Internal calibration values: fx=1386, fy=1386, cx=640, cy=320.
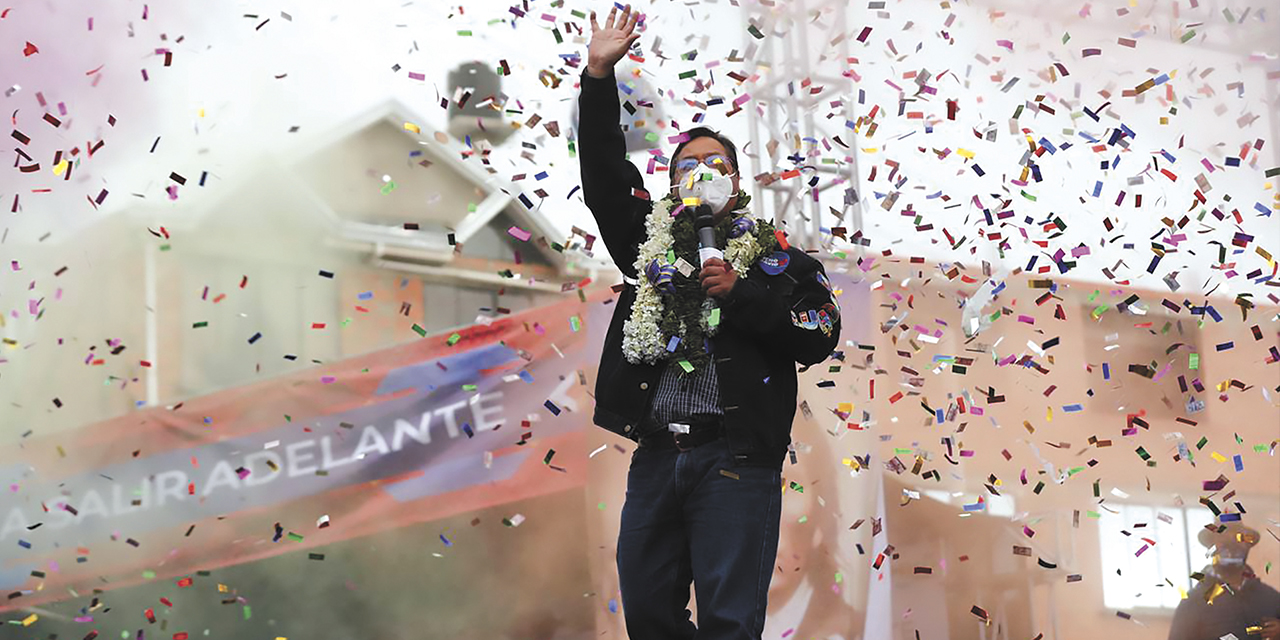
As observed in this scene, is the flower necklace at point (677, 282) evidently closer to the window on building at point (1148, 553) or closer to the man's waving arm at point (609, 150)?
the man's waving arm at point (609, 150)

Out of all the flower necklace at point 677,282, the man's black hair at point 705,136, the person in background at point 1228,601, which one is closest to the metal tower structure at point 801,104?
the person in background at point 1228,601

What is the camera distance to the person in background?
4.71 m

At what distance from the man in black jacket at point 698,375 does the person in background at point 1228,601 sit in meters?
2.65

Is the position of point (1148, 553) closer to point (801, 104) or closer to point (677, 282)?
point (801, 104)

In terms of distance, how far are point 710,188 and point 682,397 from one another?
454mm

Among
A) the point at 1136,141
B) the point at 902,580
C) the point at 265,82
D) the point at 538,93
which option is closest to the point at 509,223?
the point at 538,93

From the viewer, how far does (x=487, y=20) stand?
4.96 meters

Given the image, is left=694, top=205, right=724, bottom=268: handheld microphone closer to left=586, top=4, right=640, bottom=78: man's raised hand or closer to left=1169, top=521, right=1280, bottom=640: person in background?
left=586, top=4, right=640, bottom=78: man's raised hand

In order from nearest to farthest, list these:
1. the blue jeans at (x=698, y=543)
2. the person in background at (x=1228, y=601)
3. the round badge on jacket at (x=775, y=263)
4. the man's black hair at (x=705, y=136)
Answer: the blue jeans at (x=698, y=543)
the round badge on jacket at (x=775, y=263)
the man's black hair at (x=705, y=136)
the person in background at (x=1228, y=601)

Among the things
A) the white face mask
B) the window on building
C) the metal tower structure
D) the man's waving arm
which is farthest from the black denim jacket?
the window on building

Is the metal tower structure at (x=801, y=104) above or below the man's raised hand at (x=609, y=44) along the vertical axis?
above

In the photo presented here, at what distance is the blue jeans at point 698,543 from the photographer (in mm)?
2645

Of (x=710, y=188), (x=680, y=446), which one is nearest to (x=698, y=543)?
(x=680, y=446)

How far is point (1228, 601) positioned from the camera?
480 cm
